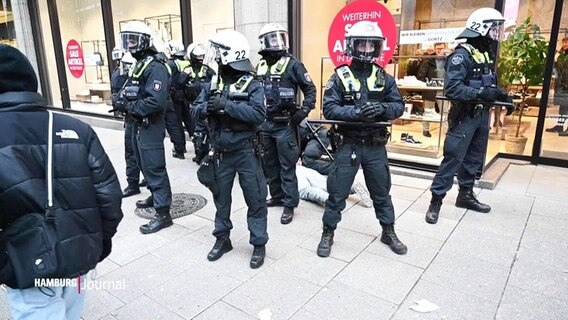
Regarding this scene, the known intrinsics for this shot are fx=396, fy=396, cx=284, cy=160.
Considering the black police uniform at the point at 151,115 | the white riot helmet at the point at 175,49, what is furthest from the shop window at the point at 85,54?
the black police uniform at the point at 151,115

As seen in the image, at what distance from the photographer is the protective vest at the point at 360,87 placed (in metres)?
3.31

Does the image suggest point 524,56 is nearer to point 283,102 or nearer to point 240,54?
point 283,102

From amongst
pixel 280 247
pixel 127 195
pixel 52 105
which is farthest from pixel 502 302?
pixel 52 105

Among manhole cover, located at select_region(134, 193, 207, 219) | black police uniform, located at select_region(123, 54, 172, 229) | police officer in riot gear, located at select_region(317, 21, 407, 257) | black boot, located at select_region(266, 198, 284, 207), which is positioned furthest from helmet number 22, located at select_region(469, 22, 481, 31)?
manhole cover, located at select_region(134, 193, 207, 219)

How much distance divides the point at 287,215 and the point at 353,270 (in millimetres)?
1182

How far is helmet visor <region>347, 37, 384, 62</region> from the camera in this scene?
322 cm

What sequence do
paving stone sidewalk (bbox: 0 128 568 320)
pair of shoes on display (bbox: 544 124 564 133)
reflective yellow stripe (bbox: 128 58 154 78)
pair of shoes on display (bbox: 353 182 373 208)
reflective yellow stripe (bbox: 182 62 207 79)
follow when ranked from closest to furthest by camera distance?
paving stone sidewalk (bbox: 0 128 568 320)
reflective yellow stripe (bbox: 128 58 154 78)
pair of shoes on display (bbox: 353 182 373 208)
pair of shoes on display (bbox: 544 124 564 133)
reflective yellow stripe (bbox: 182 62 207 79)

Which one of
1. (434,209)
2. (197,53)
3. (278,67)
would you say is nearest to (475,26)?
(434,209)

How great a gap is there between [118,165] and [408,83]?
15.8 ft

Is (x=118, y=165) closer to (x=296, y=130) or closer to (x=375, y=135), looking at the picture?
(x=296, y=130)

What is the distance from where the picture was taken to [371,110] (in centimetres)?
308

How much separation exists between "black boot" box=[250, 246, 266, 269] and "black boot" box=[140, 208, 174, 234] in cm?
117

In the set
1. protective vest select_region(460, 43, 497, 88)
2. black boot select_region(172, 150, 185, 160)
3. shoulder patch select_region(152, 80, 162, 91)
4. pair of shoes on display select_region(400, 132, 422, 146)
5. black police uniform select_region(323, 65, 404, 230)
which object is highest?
protective vest select_region(460, 43, 497, 88)

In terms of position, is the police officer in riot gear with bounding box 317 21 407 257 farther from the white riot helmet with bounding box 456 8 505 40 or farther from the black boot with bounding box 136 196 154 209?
the black boot with bounding box 136 196 154 209
